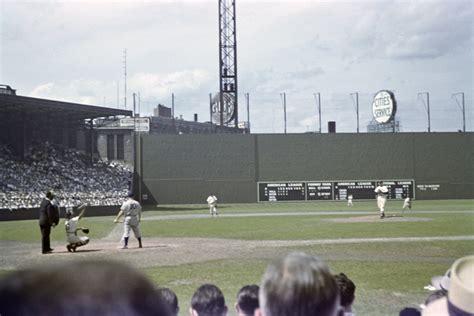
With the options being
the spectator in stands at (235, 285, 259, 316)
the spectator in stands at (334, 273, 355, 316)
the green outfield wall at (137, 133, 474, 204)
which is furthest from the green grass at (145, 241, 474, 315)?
the green outfield wall at (137, 133, 474, 204)

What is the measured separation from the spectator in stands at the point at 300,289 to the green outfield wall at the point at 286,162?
53919 millimetres

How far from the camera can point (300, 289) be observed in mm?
2211

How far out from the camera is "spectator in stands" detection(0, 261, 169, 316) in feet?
4.23

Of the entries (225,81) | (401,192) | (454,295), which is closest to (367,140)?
(401,192)

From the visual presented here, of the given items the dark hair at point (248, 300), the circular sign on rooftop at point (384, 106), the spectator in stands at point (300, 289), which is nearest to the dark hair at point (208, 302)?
the dark hair at point (248, 300)

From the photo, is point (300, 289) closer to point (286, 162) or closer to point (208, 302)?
point (208, 302)

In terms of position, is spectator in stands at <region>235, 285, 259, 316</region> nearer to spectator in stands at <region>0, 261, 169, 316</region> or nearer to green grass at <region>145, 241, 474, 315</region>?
spectator in stands at <region>0, 261, 169, 316</region>

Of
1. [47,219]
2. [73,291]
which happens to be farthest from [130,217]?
[73,291]

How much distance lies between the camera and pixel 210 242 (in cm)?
1936

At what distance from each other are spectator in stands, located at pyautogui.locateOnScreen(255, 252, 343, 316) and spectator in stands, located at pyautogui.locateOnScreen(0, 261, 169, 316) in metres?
0.95

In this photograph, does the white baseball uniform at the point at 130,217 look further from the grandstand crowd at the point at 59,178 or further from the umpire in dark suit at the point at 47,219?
the grandstand crowd at the point at 59,178

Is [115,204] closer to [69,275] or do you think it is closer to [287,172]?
[287,172]

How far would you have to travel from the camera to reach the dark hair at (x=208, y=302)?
4102mm

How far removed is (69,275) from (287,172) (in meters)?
56.0
